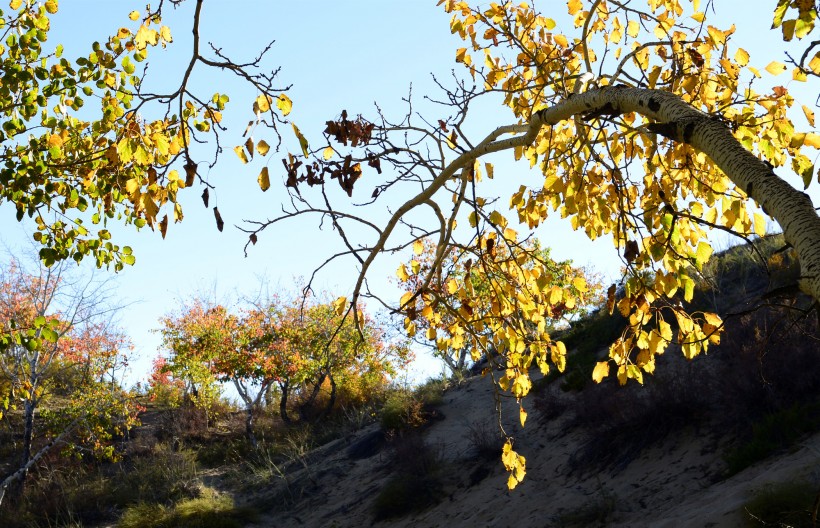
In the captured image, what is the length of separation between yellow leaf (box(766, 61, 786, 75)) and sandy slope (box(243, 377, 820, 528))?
4.20 m

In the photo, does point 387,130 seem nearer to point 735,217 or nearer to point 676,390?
point 735,217

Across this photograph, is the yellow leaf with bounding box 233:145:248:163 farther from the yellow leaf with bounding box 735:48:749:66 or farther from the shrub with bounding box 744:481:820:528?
the shrub with bounding box 744:481:820:528

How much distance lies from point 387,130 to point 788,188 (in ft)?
6.20

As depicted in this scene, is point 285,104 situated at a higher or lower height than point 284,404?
lower

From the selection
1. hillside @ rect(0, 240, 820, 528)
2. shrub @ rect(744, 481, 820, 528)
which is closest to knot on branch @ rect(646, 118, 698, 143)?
hillside @ rect(0, 240, 820, 528)

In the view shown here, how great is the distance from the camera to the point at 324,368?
18.5 m

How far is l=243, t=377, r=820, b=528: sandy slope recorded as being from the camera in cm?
685

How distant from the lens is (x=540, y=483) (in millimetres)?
9672

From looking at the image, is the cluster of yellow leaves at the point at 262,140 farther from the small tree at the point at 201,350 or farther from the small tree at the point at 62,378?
the small tree at the point at 201,350

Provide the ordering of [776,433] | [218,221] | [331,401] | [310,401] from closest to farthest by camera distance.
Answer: [218,221], [776,433], [331,401], [310,401]

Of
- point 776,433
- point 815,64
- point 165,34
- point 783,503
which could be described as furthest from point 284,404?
point 815,64

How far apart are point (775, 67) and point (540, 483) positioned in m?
7.61

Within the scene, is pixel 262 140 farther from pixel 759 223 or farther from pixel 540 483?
pixel 540 483

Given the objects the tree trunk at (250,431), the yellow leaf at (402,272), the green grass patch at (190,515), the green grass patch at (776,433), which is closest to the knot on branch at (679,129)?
the yellow leaf at (402,272)
